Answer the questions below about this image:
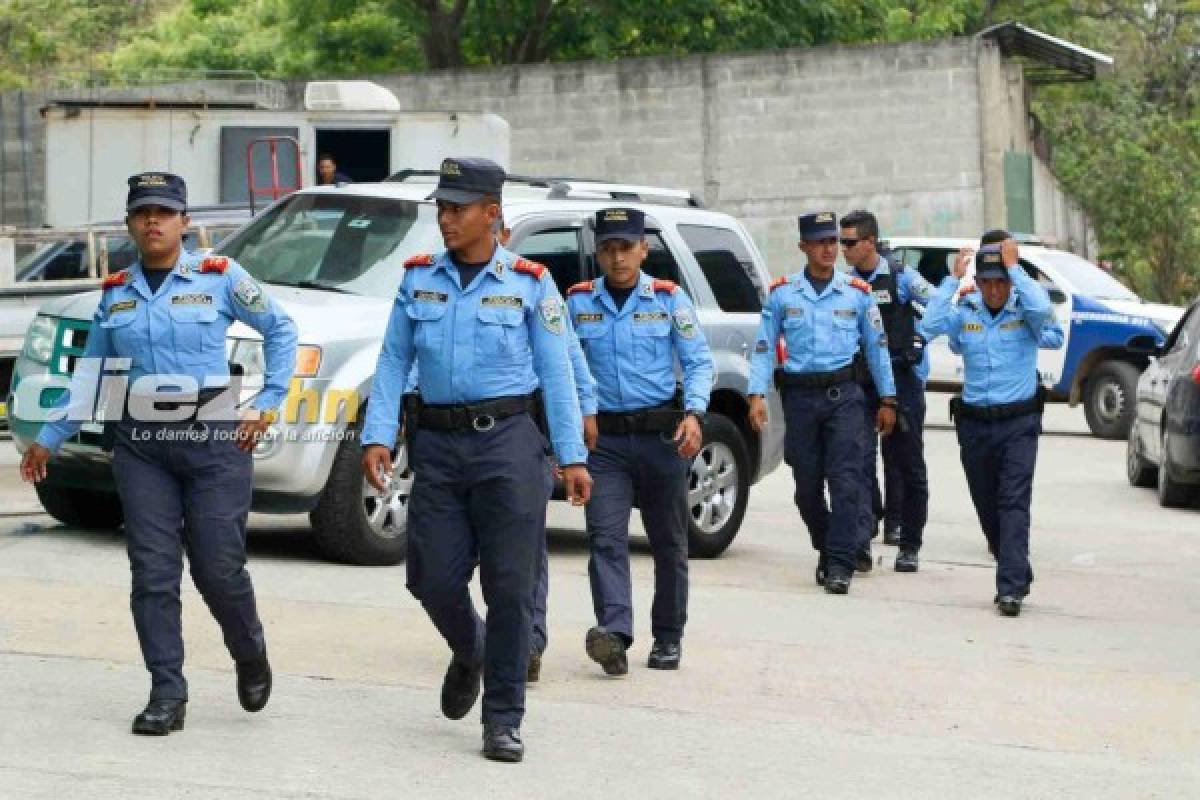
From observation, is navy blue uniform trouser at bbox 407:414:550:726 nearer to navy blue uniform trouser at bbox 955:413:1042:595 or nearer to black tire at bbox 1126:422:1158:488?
navy blue uniform trouser at bbox 955:413:1042:595

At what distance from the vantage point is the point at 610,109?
32.1 metres

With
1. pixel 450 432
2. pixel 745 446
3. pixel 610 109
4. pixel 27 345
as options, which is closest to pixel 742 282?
pixel 745 446

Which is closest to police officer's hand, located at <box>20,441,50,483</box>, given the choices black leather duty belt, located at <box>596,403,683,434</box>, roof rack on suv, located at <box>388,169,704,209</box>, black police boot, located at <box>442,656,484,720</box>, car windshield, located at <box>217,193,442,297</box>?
black police boot, located at <box>442,656,484,720</box>

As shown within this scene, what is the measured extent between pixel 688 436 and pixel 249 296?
2085 millimetres

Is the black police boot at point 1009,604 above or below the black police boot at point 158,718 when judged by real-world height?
below

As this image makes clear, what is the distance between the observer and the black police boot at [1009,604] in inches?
454

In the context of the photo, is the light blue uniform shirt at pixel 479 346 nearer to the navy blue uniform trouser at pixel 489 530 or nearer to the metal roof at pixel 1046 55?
the navy blue uniform trouser at pixel 489 530

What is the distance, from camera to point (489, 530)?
296 inches

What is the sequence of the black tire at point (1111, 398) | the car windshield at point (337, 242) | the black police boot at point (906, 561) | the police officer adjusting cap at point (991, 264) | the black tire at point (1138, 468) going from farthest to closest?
the black tire at point (1111, 398) < the black tire at point (1138, 468) < the black police boot at point (906, 561) < the car windshield at point (337, 242) < the police officer adjusting cap at point (991, 264)

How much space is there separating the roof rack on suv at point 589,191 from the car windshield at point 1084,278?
10.8 meters

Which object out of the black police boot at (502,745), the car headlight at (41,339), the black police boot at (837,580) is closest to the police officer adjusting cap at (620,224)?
the black police boot at (502,745)

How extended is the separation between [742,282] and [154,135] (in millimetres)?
11616

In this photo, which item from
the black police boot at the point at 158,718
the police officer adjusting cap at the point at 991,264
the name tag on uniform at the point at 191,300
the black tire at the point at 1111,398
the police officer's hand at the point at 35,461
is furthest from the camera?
the black tire at the point at 1111,398

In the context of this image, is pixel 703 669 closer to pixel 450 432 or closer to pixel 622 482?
pixel 622 482
